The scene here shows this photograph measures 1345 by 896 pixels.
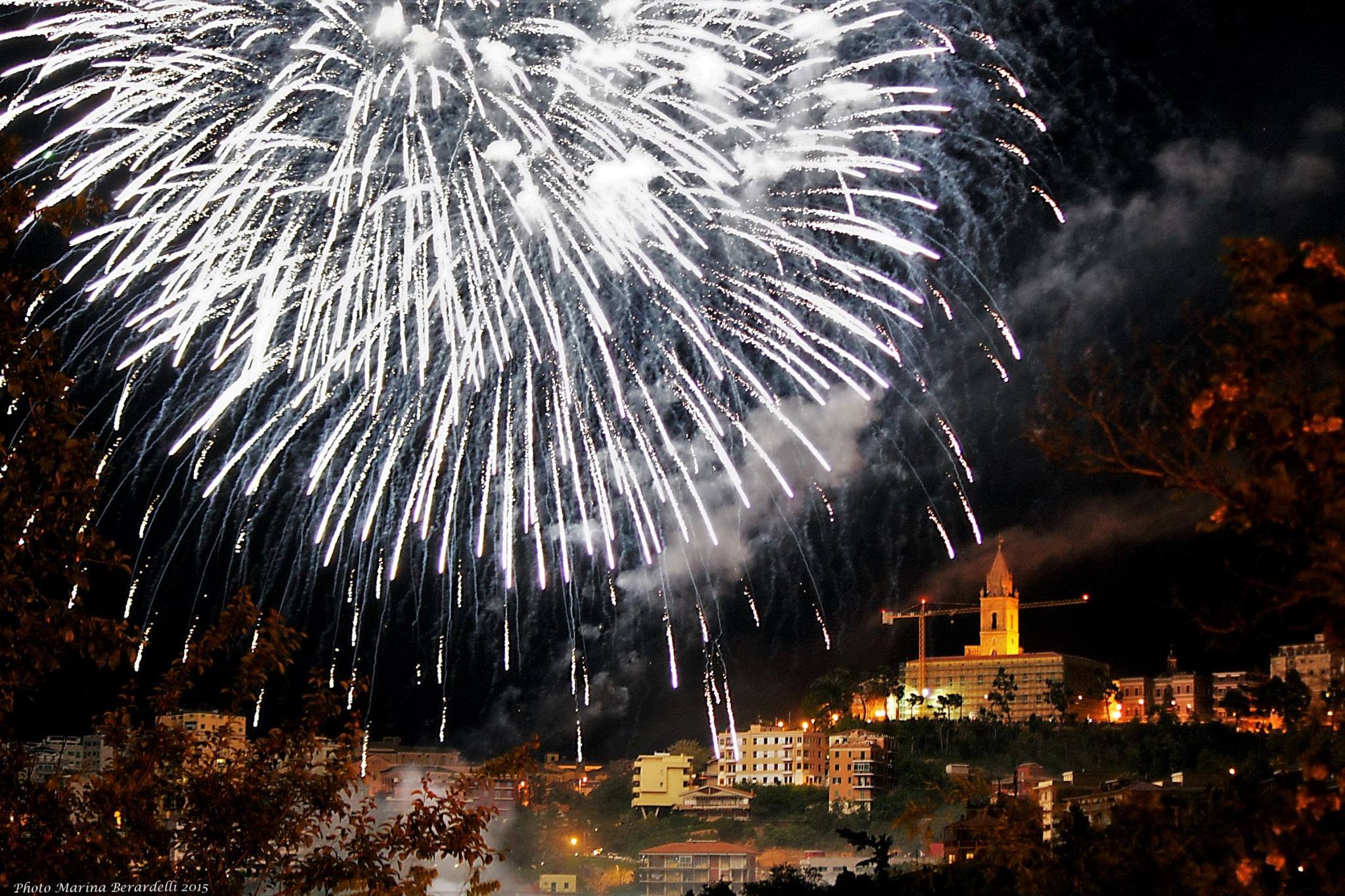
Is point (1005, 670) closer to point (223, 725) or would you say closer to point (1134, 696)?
point (1134, 696)

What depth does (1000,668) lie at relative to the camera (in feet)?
471

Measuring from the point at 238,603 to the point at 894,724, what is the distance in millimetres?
116506

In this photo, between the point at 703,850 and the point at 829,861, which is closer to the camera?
the point at 703,850

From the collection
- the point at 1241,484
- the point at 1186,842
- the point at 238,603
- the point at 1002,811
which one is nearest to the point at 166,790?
the point at 238,603

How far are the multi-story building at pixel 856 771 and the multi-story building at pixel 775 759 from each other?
4.21 meters

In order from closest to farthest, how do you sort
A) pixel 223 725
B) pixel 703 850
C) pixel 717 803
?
1. pixel 223 725
2. pixel 703 850
3. pixel 717 803

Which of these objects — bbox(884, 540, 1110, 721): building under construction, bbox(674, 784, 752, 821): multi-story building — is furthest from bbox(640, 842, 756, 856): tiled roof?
bbox(884, 540, 1110, 721): building under construction

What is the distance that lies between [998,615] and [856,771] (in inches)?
2047

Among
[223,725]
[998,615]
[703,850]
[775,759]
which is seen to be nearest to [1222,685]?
[998,615]

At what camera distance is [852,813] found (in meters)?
99.1

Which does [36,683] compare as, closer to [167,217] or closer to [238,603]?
[238,603]

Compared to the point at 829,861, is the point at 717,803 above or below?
above

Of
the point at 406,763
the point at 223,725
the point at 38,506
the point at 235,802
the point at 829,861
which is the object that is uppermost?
the point at 38,506

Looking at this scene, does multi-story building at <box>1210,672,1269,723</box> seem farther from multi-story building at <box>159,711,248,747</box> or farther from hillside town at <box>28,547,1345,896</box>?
multi-story building at <box>159,711,248,747</box>
